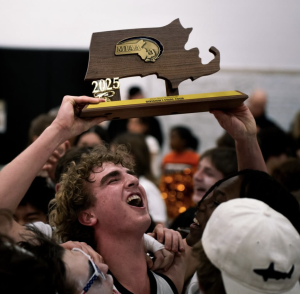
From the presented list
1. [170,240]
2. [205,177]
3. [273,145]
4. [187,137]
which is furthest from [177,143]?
[170,240]

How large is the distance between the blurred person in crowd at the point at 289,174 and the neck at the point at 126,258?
117 cm

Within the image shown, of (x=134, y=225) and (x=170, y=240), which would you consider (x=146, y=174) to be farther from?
(x=134, y=225)

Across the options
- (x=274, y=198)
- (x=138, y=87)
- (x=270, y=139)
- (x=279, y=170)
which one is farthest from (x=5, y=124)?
(x=274, y=198)

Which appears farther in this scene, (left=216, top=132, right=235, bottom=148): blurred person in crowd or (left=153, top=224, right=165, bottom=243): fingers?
(left=216, top=132, right=235, bottom=148): blurred person in crowd

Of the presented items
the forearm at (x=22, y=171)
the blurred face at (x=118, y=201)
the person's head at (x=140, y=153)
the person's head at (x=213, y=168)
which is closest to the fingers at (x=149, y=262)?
the blurred face at (x=118, y=201)

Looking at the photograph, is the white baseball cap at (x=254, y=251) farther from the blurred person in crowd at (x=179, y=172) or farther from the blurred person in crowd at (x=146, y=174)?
the blurred person in crowd at (x=179, y=172)

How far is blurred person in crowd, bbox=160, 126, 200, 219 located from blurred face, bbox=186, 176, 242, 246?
1971 mm

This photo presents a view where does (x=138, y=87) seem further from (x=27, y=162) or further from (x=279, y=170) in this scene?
(x=27, y=162)

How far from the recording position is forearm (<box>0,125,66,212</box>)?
1758mm

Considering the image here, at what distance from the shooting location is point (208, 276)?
1556 millimetres

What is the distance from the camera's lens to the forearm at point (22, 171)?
1.76 m

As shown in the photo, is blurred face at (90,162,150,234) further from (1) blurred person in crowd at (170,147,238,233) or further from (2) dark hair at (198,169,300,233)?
(1) blurred person in crowd at (170,147,238,233)

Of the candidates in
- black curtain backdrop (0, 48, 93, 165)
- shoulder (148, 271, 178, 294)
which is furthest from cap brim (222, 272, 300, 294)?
black curtain backdrop (0, 48, 93, 165)

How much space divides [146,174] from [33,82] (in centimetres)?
279
